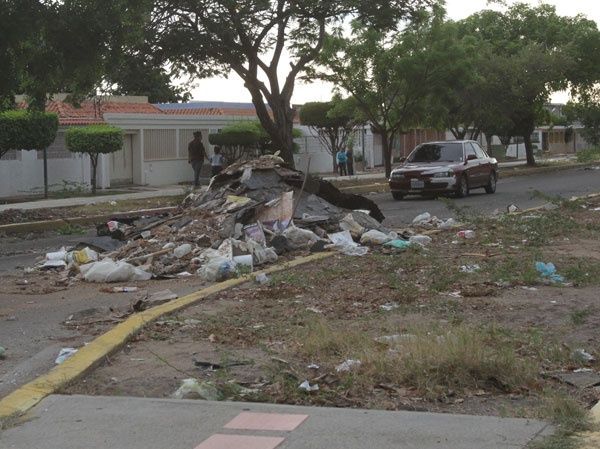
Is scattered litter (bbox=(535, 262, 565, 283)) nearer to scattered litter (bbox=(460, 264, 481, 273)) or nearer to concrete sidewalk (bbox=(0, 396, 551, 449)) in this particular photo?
scattered litter (bbox=(460, 264, 481, 273))

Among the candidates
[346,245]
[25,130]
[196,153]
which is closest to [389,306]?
[346,245]

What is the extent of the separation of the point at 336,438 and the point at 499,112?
37.3 m

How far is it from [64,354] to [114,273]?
4.05 meters

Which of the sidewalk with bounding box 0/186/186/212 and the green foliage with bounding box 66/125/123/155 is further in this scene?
the green foliage with bounding box 66/125/123/155

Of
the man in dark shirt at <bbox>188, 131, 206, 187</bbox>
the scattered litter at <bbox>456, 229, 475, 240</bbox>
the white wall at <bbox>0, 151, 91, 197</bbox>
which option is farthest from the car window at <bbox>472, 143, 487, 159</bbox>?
the white wall at <bbox>0, 151, 91, 197</bbox>

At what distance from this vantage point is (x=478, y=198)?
24.9m

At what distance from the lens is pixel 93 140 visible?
92.6 feet

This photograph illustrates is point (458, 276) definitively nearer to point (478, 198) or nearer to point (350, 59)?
point (478, 198)

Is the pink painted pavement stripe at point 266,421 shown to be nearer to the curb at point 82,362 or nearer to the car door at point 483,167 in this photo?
the curb at point 82,362

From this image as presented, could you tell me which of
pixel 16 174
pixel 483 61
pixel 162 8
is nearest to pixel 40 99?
pixel 162 8

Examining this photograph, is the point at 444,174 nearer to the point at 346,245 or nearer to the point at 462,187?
the point at 462,187

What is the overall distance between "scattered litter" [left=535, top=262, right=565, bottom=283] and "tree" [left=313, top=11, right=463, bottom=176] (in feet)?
69.8

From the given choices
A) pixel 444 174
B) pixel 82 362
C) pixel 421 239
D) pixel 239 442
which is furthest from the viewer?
pixel 444 174

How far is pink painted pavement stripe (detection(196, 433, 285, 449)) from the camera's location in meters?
4.82
